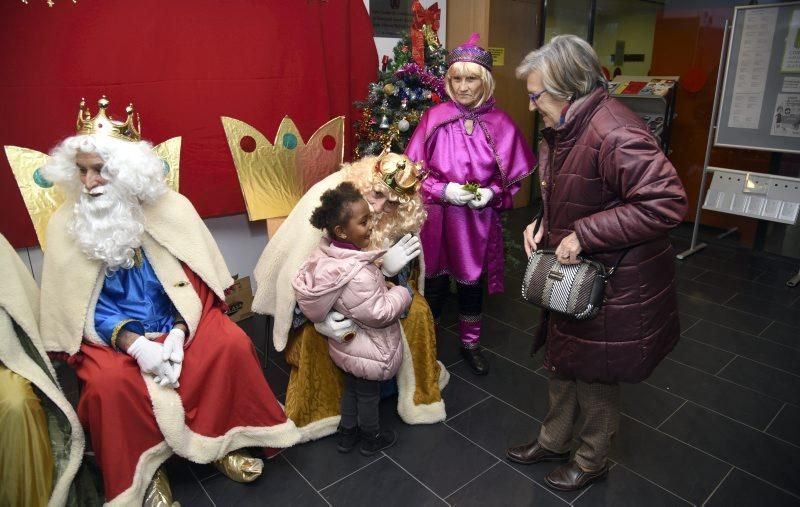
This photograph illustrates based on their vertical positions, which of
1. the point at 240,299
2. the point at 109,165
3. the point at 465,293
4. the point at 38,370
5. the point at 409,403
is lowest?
the point at 409,403

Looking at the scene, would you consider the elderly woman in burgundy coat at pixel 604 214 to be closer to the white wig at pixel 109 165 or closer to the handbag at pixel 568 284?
the handbag at pixel 568 284

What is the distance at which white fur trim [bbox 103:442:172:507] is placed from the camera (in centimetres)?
208

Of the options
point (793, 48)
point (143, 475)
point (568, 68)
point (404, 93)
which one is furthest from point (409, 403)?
point (793, 48)

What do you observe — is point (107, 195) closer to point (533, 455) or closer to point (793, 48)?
point (533, 455)

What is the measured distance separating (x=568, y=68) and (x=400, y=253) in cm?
101

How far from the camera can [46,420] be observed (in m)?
2.05

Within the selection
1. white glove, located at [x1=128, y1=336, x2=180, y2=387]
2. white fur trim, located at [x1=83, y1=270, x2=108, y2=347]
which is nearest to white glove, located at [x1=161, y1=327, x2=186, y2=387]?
white glove, located at [x1=128, y1=336, x2=180, y2=387]

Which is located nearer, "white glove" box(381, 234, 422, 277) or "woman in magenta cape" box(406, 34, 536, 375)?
"white glove" box(381, 234, 422, 277)

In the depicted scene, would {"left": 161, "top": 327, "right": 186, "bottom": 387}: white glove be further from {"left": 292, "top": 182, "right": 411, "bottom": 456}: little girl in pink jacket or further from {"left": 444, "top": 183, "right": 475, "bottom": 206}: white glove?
{"left": 444, "top": 183, "right": 475, "bottom": 206}: white glove

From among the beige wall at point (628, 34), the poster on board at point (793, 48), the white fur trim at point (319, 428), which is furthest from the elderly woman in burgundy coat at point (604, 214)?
the beige wall at point (628, 34)

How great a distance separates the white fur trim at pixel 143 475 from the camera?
2.08 metres

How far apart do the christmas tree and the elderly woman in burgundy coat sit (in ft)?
5.25

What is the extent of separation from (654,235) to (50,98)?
9.41 ft

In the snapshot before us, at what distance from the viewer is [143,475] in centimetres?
215
